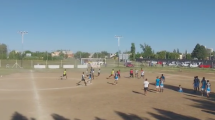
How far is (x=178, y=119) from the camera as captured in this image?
13164mm

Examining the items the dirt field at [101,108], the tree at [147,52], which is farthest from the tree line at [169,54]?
the dirt field at [101,108]

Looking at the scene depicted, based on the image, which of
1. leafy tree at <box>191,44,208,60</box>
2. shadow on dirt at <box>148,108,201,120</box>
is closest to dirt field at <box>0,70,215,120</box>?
shadow on dirt at <box>148,108,201,120</box>

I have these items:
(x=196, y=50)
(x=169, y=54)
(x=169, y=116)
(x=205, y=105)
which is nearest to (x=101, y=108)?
(x=169, y=116)

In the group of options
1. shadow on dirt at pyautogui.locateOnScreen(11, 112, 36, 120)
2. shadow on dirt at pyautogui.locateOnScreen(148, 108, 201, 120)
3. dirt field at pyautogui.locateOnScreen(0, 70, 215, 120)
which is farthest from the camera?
dirt field at pyautogui.locateOnScreen(0, 70, 215, 120)

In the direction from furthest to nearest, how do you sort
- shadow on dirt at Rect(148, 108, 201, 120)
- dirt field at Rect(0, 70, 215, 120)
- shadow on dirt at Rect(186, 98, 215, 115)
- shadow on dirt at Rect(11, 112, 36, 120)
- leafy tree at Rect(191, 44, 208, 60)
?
leafy tree at Rect(191, 44, 208, 60) < shadow on dirt at Rect(186, 98, 215, 115) < dirt field at Rect(0, 70, 215, 120) < shadow on dirt at Rect(148, 108, 201, 120) < shadow on dirt at Rect(11, 112, 36, 120)

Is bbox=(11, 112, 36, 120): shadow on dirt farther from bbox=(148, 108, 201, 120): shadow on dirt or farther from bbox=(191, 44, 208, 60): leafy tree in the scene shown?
bbox=(191, 44, 208, 60): leafy tree

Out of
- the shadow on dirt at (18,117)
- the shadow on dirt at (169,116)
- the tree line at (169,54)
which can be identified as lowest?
the shadow on dirt at (169,116)

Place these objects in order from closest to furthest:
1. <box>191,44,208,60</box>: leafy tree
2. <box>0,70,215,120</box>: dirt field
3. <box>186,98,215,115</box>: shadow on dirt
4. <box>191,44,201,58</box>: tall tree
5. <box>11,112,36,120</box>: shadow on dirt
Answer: <box>11,112,36,120</box>: shadow on dirt, <box>0,70,215,120</box>: dirt field, <box>186,98,215,115</box>: shadow on dirt, <box>191,44,208,60</box>: leafy tree, <box>191,44,201,58</box>: tall tree

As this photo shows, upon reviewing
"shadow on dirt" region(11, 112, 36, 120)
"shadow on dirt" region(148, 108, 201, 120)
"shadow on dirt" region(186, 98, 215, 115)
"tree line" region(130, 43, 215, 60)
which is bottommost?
"shadow on dirt" region(148, 108, 201, 120)

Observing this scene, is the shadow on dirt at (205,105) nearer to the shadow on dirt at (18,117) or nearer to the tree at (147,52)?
the shadow on dirt at (18,117)

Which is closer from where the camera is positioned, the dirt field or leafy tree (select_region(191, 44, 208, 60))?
the dirt field

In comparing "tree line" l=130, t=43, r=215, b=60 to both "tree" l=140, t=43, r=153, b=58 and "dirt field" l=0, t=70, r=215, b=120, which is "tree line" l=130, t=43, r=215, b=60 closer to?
"tree" l=140, t=43, r=153, b=58

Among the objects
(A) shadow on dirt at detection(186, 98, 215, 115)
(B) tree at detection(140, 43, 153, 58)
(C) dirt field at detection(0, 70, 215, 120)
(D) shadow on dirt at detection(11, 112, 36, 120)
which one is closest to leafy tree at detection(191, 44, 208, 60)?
(B) tree at detection(140, 43, 153, 58)

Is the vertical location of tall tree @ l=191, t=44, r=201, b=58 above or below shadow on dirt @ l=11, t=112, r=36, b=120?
above
